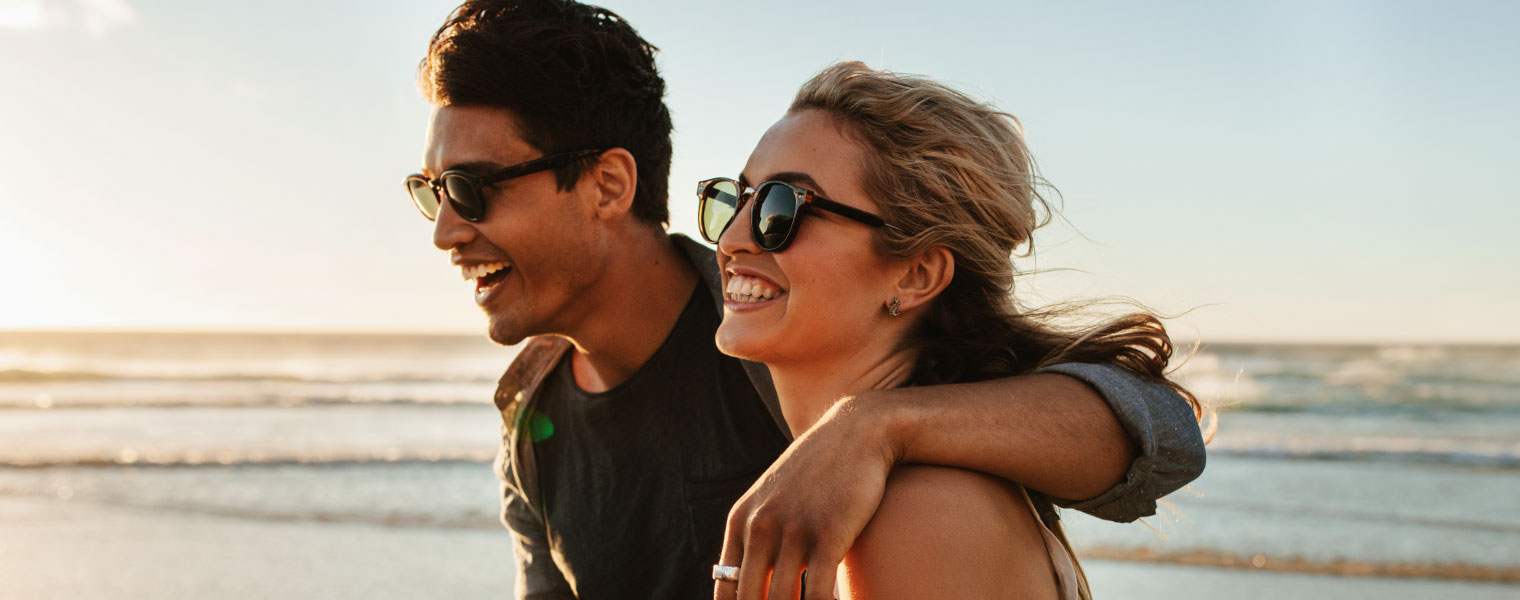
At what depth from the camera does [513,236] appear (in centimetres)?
321

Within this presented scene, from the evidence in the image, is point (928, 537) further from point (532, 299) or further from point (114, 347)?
point (114, 347)

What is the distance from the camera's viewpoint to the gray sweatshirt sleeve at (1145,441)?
1.84 metres

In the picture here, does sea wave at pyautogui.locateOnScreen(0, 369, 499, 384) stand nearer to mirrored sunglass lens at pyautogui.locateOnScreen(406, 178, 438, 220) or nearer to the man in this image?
mirrored sunglass lens at pyautogui.locateOnScreen(406, 178, 438, 220)

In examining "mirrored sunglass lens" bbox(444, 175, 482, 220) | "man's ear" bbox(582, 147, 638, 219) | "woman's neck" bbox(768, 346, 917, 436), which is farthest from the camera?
"man's ear" bbox(582, 147, 638, 219)

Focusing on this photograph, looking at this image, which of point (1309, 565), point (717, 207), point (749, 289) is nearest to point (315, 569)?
point (717, 207)

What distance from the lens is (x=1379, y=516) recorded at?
30.9 feet

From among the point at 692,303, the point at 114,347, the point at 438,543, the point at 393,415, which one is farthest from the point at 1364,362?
the point at 114,347

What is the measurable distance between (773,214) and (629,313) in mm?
1296

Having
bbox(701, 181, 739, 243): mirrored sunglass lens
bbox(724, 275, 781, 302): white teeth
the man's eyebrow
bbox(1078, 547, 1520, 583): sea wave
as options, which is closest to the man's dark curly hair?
the man's eyebrow

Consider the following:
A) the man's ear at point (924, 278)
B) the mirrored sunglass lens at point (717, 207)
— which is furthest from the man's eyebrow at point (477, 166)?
the man's ear at point (924, 278)

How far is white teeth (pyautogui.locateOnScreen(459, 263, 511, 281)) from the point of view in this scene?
10.7 ft

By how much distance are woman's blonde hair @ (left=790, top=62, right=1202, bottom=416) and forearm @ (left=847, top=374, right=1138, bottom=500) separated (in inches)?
10.0

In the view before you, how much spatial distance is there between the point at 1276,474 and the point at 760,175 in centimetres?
1154

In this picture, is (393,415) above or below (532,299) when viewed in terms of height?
below
